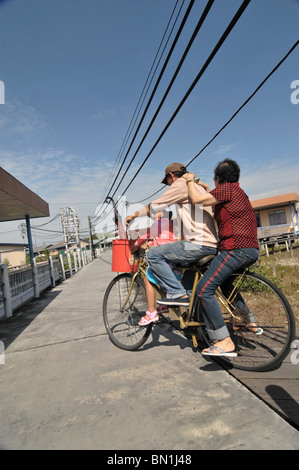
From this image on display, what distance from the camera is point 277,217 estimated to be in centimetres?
2995

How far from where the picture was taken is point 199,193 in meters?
2.62

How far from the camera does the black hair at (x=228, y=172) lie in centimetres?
265

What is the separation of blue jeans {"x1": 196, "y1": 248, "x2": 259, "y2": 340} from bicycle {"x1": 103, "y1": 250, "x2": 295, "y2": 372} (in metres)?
0.14

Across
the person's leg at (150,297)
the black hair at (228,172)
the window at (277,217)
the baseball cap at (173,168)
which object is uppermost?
the window at (277,217)

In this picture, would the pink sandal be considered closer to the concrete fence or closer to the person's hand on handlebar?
the person's hand on handlebar

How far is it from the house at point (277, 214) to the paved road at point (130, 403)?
25.3 meters

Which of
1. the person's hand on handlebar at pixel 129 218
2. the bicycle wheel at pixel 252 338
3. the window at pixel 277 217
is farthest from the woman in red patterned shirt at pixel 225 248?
the window at pixel 277 217

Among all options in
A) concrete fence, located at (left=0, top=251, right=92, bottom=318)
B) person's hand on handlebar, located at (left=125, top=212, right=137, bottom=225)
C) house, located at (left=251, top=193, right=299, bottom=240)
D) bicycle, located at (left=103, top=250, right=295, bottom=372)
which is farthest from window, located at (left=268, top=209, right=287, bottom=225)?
Result: person's hand on handlebar, located at (left=125, top=212, right=137, bottom=225)

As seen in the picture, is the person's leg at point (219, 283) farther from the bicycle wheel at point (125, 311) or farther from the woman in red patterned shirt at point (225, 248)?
the bicycle wheel at point (125, 311)

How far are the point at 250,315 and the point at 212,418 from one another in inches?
40.4

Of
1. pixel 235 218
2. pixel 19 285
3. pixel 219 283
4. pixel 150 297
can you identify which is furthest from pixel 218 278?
pixel 19 285

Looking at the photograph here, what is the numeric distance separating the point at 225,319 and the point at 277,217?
30018 mm

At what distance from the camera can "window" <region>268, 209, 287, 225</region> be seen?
2956 cm
